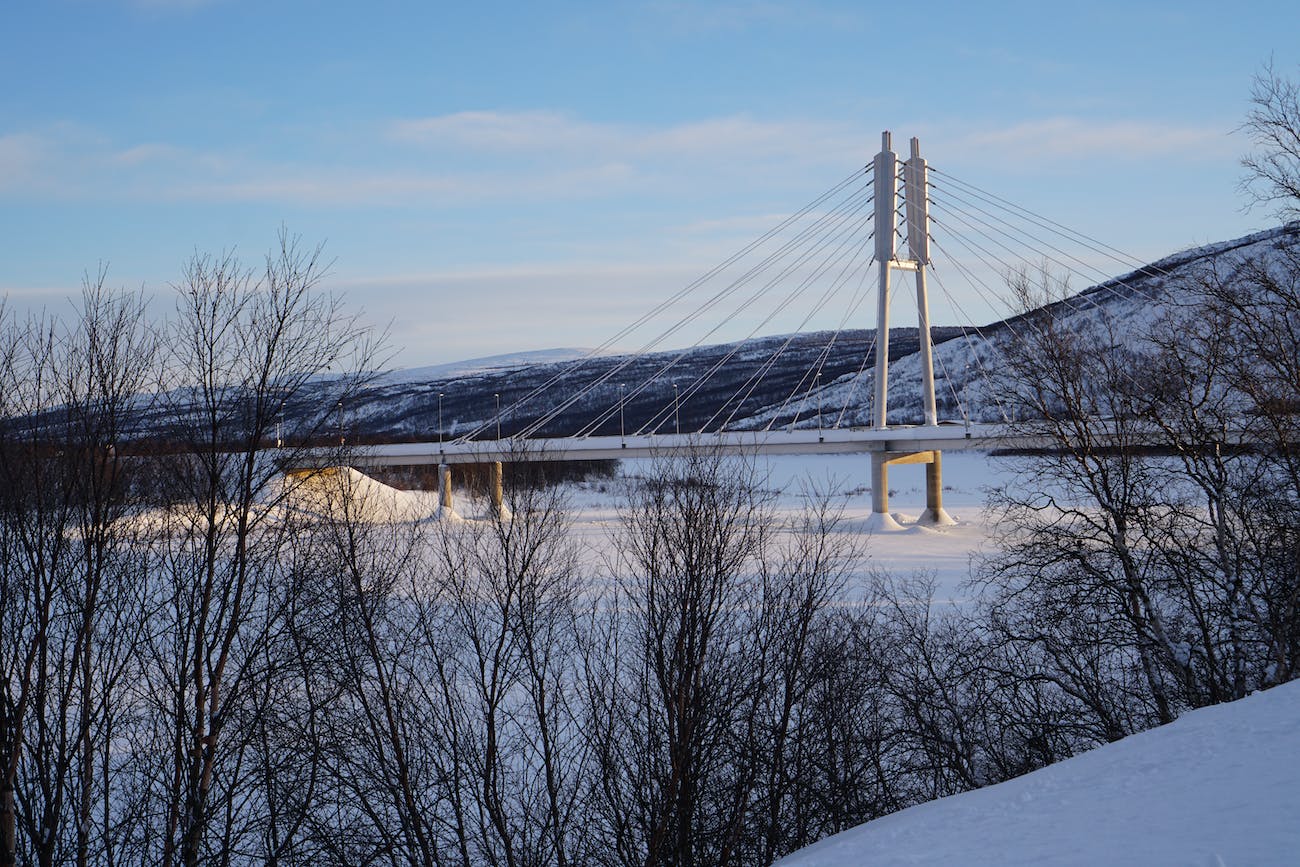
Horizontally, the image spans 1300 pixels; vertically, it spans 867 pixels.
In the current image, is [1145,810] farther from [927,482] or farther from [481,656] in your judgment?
[927,482]

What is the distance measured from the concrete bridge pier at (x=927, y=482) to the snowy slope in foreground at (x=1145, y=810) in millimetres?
36865

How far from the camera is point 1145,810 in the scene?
6309mm

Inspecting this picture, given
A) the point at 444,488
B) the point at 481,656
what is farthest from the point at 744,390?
the point at 481,656

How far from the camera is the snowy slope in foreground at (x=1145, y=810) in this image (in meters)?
5.45

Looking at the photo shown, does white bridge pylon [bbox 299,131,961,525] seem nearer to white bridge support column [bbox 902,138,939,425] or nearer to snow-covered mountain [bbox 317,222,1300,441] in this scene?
white bridge support column [bbox 902,138,939,425]

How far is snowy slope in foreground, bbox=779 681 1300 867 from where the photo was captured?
17.9 ft

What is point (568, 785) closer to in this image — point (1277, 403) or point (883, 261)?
point (1277, 403)

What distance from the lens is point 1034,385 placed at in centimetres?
1622

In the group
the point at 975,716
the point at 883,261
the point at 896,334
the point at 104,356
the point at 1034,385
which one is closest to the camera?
the point at 104,356

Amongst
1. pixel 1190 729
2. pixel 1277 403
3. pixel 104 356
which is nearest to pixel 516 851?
pixel 104 356

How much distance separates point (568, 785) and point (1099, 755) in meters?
8.78

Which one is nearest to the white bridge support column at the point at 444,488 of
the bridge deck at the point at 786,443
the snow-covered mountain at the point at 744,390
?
the bridge deck at the point at 786,443

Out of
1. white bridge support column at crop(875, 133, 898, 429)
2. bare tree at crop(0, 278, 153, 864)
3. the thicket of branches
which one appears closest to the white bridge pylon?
white bridge support column at crop(875, 133, 898, 429)

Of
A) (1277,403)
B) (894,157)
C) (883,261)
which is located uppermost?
(894,157)
